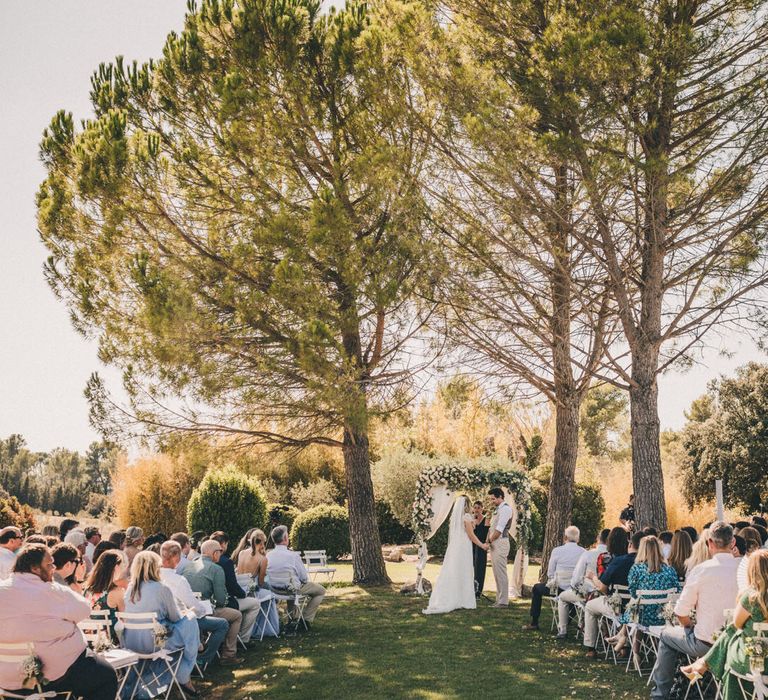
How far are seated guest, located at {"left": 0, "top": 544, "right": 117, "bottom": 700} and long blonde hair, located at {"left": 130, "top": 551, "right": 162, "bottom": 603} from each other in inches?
51.7

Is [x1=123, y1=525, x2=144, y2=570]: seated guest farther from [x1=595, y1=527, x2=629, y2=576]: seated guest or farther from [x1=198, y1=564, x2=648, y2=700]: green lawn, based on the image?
[x1=595, y1=527, x2=629, y2=576]: seated guest

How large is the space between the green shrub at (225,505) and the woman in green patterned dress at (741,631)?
13336mm

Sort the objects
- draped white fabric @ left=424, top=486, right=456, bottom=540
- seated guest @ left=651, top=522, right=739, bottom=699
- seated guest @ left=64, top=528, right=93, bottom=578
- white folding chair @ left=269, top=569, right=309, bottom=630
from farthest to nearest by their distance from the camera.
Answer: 1. draped white fabric @ left=424, top=486, right=456, bottom=540
2. white folding chair @ left=269, top=569, right=309, bottom=630
3. seated guest @ left=64, top=528, right=93, bottom=578
4. seated guest @ left=651, top=522, right=739, bottom=699

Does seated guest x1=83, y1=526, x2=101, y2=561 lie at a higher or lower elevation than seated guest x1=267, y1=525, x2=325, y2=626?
higher

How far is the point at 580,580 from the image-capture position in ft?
29.3

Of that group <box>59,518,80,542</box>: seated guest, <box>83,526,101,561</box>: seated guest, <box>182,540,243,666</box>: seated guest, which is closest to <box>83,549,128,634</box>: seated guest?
<box>182,540,243,666</box>: seated guest

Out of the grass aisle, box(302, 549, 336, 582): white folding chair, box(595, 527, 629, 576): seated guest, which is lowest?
the grass aisle

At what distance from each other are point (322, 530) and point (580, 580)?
10035 millimetres

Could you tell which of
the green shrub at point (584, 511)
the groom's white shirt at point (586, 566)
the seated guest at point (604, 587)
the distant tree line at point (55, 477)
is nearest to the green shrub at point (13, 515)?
the groom's white shirt at point (586, 566)

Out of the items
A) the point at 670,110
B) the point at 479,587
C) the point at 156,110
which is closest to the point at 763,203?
the point at 670,110

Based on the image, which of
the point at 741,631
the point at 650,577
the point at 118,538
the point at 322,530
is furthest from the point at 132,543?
the point at 322,530

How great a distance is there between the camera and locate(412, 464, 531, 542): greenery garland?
1275 centimetres

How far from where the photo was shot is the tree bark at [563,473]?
12.9 m

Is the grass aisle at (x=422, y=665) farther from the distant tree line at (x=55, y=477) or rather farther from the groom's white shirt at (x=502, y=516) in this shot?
the distant tree line at (x=55, y=477)
